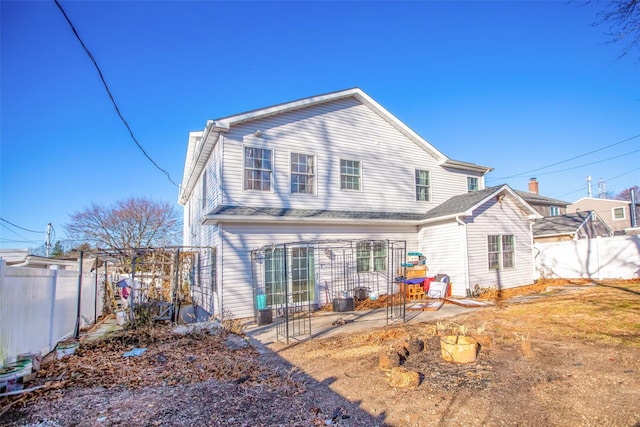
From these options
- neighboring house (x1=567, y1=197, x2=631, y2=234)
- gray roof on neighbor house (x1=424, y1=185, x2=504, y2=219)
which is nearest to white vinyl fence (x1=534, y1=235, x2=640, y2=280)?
gray roof on neighbor house (x1=424, y1=185, x2=504, y2=219)

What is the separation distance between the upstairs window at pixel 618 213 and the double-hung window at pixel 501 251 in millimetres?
28550

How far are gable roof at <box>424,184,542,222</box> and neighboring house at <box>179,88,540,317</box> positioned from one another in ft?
0.18

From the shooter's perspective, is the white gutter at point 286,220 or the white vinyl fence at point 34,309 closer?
the white vinyl fence at point 34,309

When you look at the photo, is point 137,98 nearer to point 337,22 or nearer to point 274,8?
point 274,8

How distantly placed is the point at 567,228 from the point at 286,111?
18126 mm

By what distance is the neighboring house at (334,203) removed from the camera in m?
10.7

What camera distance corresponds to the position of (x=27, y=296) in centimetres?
602

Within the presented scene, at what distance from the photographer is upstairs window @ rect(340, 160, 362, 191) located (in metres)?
13.1

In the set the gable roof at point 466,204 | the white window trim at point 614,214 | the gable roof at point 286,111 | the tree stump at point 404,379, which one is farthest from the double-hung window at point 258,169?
the white window trim at point 614,214

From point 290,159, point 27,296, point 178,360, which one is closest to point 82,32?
point 27,296

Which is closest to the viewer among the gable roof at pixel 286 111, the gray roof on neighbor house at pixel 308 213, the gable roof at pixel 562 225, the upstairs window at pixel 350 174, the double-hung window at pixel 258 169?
the gray roof on neighbor house at pixel 308 213

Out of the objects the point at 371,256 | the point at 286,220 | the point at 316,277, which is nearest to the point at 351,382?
the point at 286,220

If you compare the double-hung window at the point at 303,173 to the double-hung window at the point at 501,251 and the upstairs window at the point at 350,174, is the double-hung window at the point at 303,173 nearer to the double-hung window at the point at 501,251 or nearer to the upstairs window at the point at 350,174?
the upstairs window at the point at 350,174

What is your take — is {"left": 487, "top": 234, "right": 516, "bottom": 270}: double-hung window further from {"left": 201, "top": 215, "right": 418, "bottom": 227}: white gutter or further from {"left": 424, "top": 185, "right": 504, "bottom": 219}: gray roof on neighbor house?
{"left": 201, "top": 215, "right": 418, "bottom": 227}: white gutter
